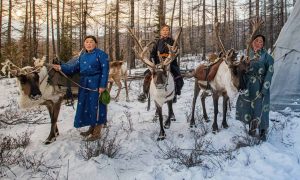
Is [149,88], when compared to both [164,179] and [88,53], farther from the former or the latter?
[164,179]

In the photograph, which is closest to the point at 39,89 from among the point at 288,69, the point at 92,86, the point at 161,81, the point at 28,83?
the point at 28,83

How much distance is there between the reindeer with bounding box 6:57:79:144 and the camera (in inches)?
255

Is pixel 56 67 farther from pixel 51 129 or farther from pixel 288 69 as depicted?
pixel 288 69

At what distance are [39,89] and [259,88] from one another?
156 inches

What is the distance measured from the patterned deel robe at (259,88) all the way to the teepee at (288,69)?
2.69 metres

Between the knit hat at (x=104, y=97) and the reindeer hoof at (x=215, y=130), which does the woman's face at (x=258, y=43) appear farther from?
the knit hat at (x=104, y=97)

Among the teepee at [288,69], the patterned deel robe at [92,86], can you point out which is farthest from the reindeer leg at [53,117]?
the teepee at [288,69]

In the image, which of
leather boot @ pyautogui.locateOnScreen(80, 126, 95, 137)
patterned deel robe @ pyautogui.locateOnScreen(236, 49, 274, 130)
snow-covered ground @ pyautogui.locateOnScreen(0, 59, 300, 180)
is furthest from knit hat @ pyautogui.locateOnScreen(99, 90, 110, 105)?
patterned deel robe @ pyautogui.locateOnScreen(236, 49, 274, 130)

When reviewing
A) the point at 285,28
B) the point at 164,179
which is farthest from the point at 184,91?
the point at 164,179

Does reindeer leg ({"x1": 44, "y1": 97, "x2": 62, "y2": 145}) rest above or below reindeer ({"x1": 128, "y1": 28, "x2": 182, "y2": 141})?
below

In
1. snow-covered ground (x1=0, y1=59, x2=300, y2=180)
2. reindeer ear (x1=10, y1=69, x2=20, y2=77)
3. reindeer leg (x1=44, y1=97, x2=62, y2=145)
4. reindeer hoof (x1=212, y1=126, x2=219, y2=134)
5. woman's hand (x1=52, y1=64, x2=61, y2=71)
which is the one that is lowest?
snow-covered ground (x1=0, y1=59, x2=300, y2=180)

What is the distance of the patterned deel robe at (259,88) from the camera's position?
265 inches

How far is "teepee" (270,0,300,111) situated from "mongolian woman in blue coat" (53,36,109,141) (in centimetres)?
483

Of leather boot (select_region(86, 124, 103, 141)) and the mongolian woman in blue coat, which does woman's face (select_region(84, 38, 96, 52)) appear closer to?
the mongolian woman in blue coat
